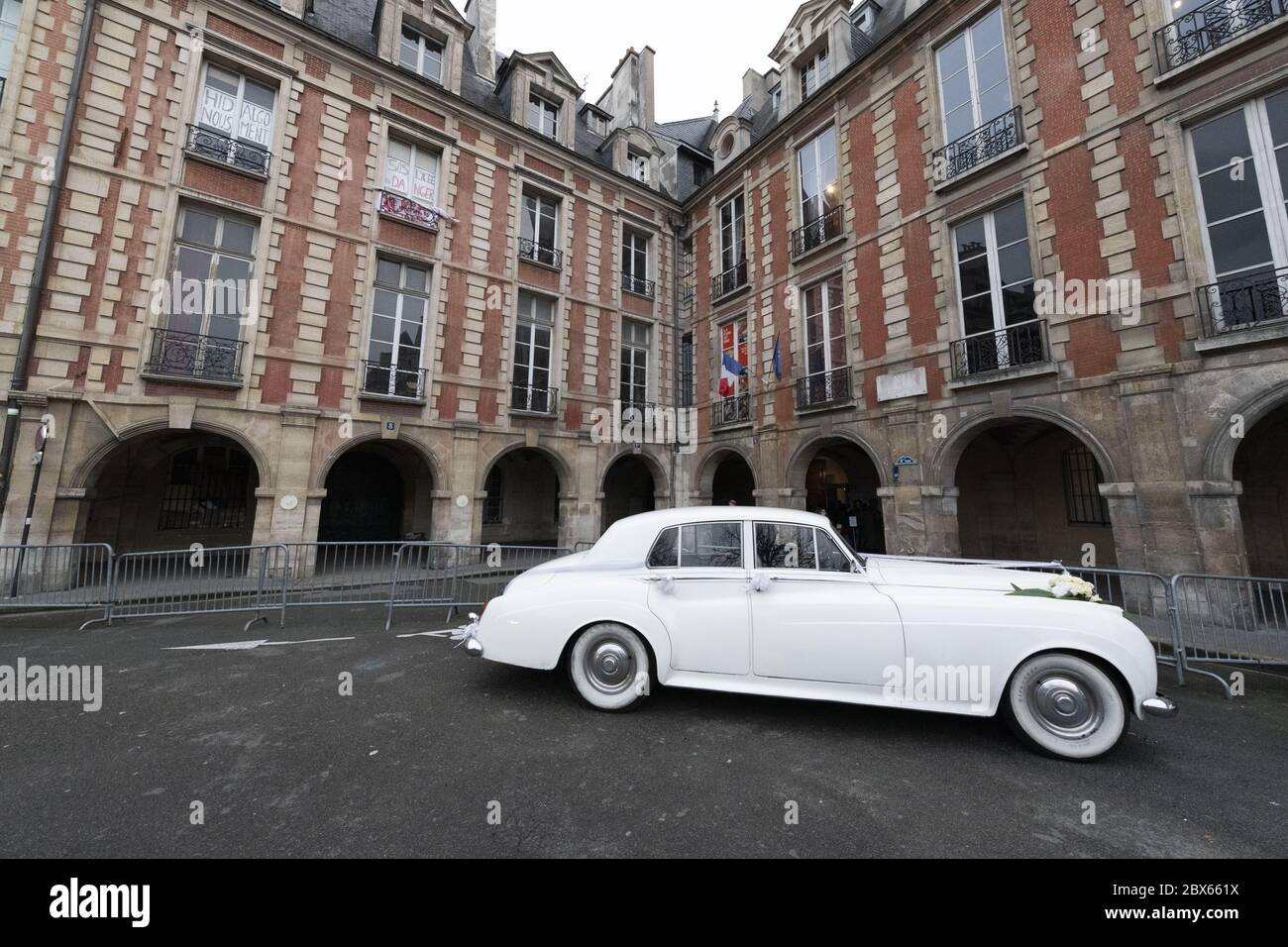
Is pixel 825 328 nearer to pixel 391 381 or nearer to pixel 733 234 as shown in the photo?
pixel 733 234

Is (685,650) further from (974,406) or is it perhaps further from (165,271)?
(165,271)

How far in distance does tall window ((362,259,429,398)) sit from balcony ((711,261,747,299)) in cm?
830

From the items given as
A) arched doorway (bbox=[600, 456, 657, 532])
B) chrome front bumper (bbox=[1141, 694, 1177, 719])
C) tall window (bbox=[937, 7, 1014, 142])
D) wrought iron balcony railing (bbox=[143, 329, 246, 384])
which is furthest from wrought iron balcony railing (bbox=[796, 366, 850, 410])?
wrought iron balcony railing (bbox=[143, 329, 246, 384])

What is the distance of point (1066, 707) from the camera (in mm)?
3182

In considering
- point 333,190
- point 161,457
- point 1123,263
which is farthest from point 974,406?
point 161,457

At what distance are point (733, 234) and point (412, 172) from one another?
9.01 metres

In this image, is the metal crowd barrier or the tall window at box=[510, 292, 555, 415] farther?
the tall window at box=[510, 292, 555, 415]

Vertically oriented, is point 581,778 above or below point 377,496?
below

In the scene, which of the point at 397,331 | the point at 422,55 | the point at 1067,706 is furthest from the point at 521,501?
the point at 1067,706

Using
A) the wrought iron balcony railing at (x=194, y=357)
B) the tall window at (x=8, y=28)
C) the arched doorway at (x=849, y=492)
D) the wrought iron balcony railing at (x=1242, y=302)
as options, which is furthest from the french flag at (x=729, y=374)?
the tall window at (x=8, y=28)

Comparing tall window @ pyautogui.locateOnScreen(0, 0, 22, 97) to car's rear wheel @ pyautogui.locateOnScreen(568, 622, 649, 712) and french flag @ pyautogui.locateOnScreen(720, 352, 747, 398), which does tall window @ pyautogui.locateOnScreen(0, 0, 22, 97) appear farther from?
french flag @ pyautogui.locateOnScreen(720, 352, 747, 398)

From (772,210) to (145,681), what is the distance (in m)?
15.2

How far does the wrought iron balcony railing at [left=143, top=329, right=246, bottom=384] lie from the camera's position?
9109 mm
